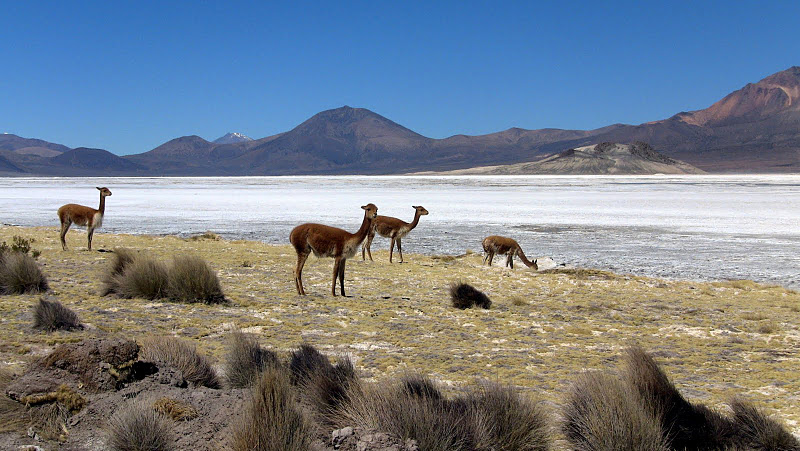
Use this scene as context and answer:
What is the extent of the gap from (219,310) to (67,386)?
3802mm

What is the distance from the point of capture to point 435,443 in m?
3.55

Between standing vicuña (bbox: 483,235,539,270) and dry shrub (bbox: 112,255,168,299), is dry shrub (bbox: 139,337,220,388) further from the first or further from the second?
standing vicuña (bbox: 483,235,539,270)

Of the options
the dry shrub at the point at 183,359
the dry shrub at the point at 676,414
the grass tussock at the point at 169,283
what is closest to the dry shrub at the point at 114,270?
the grass tussock at the point at 169,283

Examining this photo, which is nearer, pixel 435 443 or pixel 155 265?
pixel 435 443

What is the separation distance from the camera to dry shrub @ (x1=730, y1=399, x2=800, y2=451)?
3895 mm

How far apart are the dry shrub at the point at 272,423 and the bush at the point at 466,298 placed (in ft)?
16.9

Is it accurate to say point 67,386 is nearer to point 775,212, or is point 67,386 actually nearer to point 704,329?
point 704,329

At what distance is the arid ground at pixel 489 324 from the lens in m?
5.64

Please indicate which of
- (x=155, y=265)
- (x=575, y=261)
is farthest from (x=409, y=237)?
(x=155, y=265)

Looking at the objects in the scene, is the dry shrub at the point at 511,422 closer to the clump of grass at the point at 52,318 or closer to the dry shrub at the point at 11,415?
the dry shrub at the point at 11,415

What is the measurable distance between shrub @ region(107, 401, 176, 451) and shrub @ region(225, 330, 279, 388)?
0.99 meters

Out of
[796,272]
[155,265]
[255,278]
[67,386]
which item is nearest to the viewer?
[67,386]

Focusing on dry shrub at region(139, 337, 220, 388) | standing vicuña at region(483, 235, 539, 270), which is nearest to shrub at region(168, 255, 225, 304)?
dry shrub at region(139, 337, 220, 388)

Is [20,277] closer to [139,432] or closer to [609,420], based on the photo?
[139,432]
